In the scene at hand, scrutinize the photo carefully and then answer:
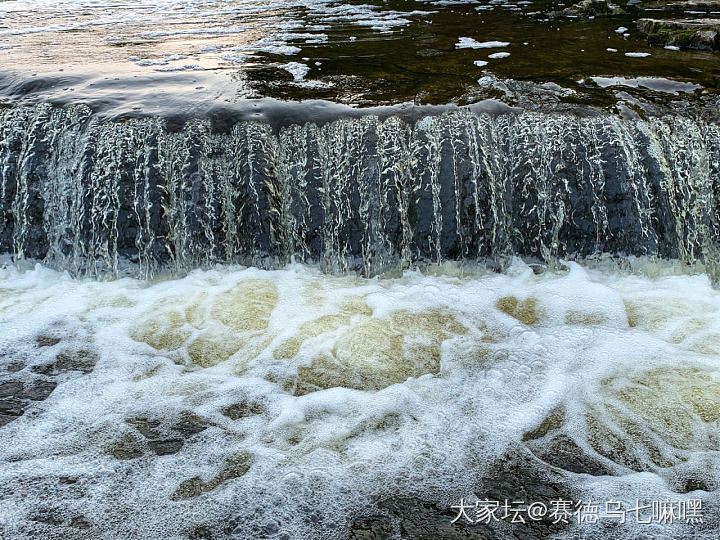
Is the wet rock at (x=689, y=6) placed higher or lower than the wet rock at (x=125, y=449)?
higher

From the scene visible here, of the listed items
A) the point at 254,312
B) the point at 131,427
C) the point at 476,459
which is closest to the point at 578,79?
the point at 254,312

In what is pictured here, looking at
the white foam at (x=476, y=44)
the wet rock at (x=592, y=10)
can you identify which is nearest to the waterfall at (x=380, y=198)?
the white foam at (x=476, y=44)

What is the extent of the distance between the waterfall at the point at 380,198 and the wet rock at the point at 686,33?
12.4ft

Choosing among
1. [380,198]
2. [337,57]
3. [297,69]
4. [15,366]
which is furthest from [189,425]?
[337,57]

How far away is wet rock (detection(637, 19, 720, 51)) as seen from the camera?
332 inches

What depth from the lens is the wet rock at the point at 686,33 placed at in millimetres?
8444

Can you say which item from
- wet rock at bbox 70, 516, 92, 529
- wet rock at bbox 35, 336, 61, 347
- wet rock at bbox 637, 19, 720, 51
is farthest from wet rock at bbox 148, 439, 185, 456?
wet rock at bbox 637, 19, 720, 51

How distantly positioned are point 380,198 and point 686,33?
6.08m

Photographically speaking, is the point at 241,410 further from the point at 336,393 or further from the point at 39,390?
the point at 39,390

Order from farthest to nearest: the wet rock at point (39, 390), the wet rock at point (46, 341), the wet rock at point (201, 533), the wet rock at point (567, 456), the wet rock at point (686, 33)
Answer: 1. the wet rock at point (686, 33)
2. the wet rock at point (46, 341)
3. the wet rock at point (39, 390)
4. the wet rock at point (567, 456)
5. the wet rock at point (201, 533)

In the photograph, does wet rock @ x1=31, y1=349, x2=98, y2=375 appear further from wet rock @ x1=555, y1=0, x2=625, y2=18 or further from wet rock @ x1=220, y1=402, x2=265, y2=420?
wet rock @ x1=555, y1=0, x2=625, y2=18

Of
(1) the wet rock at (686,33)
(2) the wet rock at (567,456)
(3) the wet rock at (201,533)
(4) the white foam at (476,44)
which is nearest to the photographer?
(3) the wet rock at (201,533)

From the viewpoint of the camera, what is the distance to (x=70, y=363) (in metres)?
4.21

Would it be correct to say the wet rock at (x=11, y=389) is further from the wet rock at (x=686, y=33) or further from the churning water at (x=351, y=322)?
the wet rock at (x=686, y=33)
